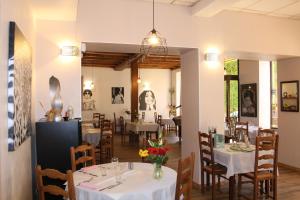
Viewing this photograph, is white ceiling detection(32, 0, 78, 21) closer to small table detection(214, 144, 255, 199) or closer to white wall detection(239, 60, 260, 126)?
small table detection(214, 144, 255, 199)

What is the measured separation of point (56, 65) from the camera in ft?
13.4

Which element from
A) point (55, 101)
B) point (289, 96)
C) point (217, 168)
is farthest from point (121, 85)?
point (217, 168)

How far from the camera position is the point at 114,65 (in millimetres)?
12172

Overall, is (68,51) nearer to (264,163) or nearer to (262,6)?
(264,163)

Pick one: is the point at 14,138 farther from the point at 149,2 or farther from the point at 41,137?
the point at 149,2

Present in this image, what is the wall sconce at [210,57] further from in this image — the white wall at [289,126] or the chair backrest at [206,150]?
the white wall at [289,126]

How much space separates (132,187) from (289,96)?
499cm

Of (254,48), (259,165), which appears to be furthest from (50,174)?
(254,48)

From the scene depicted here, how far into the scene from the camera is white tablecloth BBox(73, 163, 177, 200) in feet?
7.41

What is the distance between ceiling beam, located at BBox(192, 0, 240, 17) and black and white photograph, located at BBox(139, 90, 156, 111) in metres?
8.40

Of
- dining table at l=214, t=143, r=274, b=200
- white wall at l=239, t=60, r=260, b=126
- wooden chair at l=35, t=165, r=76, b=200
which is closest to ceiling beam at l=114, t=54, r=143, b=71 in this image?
white wall at l=239, t=60, r=260, b=126

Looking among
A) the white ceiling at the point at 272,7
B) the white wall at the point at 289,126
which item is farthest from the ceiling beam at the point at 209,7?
the white wall at the point at 289,126

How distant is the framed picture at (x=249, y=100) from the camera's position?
787 cm

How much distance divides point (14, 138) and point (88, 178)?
31.0 inches
